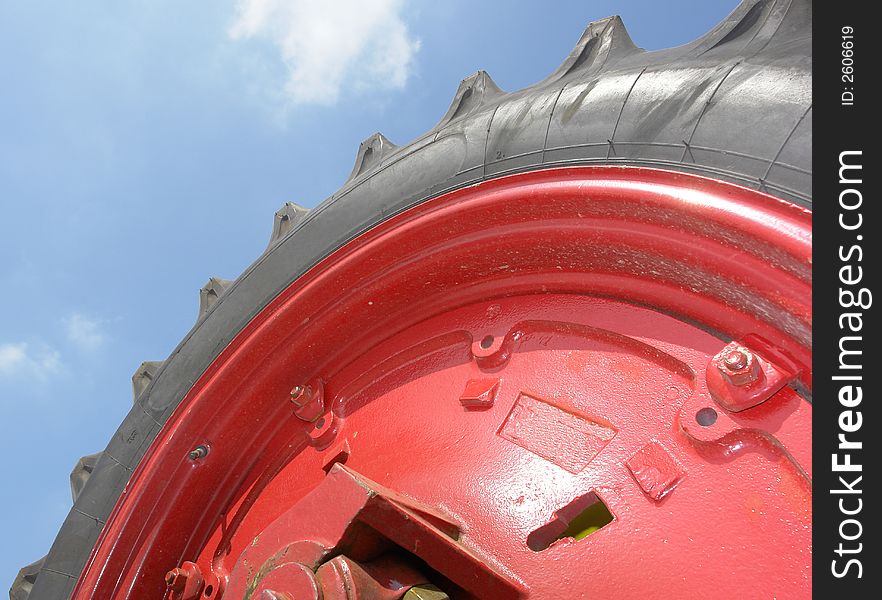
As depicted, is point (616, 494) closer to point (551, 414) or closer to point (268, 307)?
point (551, 414)

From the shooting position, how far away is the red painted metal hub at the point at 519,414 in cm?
97

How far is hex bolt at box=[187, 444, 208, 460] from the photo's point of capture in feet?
5.57

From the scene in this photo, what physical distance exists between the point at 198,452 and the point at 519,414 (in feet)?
2.82

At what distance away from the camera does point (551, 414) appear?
48.2 inches

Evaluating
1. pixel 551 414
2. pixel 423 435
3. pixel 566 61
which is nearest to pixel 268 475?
pixel 423 435

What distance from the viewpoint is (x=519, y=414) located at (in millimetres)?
1263

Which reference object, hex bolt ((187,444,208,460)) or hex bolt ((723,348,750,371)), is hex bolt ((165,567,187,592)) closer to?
hex bolt ((187,444,208,460))

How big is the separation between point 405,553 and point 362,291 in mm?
615

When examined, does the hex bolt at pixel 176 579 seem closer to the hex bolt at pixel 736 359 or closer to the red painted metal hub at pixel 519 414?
the red painted metal hub at pixel 519 414
